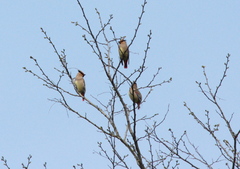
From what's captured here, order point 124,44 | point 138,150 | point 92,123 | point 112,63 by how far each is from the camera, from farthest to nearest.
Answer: point 124,44 → point 112,63 → point 92,123 → point 138,150

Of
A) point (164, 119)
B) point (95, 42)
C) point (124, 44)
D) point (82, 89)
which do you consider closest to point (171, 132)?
point (164, 119)

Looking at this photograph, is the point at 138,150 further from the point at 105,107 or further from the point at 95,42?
the point at 95,42

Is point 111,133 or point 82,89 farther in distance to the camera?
point 82,89

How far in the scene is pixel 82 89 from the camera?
30.1 feet

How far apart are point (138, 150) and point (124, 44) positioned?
3125 mm

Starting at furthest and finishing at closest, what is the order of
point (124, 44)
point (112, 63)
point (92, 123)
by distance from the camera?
point (124, 44) < point (112, 63) < point (92, 123)

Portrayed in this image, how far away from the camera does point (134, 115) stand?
506 centimetres

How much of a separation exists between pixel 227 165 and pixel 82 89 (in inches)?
181

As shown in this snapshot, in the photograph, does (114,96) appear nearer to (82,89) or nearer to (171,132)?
(171,132)

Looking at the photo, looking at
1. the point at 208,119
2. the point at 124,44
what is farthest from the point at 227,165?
the point at 124,44

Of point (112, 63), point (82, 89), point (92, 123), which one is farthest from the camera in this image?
point (82, 89)

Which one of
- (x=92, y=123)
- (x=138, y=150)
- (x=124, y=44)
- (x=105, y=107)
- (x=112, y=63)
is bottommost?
(x=138, y=150)

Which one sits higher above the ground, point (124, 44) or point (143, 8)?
point (124, 44)

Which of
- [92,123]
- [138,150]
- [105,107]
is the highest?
[105,107]
